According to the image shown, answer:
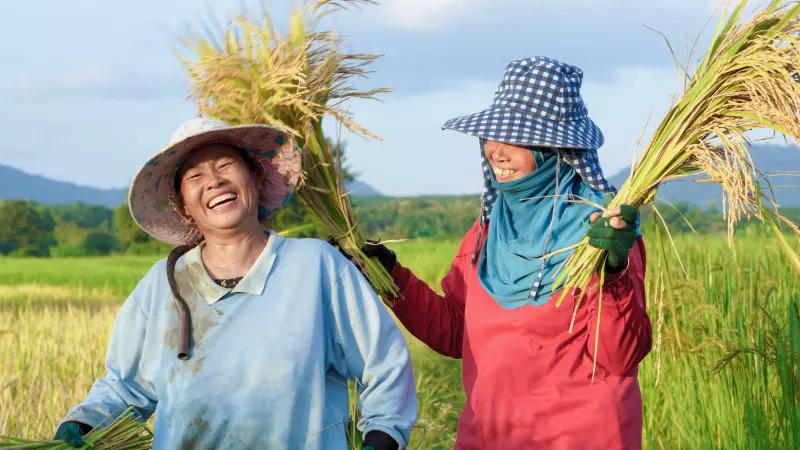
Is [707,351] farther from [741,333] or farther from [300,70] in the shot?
[300,70]

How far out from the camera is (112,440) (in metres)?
2.69

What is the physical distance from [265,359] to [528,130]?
3.60 feet

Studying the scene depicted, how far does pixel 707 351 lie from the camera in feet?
14.9

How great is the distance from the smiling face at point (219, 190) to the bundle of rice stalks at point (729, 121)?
3.24 feet

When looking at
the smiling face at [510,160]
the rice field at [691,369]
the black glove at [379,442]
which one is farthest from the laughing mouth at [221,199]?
the rice field at [691,369]

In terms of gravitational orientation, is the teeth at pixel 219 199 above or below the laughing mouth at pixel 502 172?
below

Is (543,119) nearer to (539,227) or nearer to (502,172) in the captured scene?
(502,172)

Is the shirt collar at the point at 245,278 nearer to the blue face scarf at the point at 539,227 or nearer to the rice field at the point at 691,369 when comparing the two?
the blue face scarf at the point at 539,227

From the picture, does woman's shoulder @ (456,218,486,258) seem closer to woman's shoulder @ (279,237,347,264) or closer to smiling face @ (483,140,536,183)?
smiling face @ (483,140,536,183)

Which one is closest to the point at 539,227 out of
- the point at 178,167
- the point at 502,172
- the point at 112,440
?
the point at 502,172

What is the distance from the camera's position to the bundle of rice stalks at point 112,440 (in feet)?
8.66

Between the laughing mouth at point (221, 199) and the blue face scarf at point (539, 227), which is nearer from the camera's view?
the laughing mouth at point (221, 199)

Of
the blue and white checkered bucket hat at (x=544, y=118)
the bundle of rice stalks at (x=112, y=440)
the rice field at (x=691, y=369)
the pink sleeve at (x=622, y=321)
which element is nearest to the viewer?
the bundle of rice stalks at (x=112, y=440)

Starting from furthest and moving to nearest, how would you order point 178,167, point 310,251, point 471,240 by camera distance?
point 471,240 → point 178,167 → point 310,251
